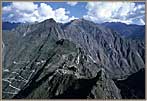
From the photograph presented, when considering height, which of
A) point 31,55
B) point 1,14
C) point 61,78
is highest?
point 1,14

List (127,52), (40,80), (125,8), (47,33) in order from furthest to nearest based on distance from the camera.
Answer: (127,52)
(47,33)
(40,80)
(125,8)

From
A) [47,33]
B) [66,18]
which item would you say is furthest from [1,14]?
[47,33]

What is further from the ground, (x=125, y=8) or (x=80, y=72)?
(x=125, y=8)

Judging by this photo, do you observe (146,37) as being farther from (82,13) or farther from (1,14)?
(1,14)

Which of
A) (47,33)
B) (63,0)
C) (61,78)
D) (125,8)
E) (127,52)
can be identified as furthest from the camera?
A: (127,52)

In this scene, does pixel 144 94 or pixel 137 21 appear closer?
pixel 144 94

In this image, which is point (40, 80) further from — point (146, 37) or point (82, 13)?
point (146, 37)
